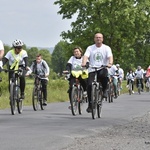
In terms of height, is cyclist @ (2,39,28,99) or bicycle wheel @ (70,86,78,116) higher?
cyclist @ (2,39,28,99)

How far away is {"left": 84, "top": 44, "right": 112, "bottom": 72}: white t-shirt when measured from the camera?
13457 mm

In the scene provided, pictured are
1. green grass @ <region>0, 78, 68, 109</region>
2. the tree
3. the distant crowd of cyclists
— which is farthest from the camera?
the tree

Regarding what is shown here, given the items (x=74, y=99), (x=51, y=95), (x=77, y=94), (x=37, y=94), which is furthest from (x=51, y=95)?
(x=74, y=99)

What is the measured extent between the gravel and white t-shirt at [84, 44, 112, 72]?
2171 mm

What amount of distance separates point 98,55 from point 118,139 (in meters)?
4.44

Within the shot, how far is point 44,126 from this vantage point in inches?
440

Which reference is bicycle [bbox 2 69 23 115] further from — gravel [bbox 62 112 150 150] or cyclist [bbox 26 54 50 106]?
gravel [bbox 62 112 150 150]

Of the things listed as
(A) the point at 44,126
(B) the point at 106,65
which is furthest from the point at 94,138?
(B) the point at 106,65

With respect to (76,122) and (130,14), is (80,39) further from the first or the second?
(76,122)

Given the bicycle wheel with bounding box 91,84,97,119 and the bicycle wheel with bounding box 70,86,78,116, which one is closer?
the bicycle wheel with bounding box 91,84,97,119

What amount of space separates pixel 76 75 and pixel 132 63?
5140cm

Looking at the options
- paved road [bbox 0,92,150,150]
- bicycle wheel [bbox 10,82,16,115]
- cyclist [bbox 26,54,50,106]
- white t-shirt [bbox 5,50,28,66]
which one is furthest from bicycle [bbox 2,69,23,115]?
cyclist [bbox 26,54,50,106]

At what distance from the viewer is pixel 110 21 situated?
5756cm

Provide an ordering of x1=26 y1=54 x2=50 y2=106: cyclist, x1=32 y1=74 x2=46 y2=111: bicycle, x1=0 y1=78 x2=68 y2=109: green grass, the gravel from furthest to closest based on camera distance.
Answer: x1=0 y1=78 x2=68 y2=109: green grass < x1=26 y1=54 x2=50 y2=106: cyclist < x1=32 y1=74 x2=46 y2=111: bicycle < the gravel
